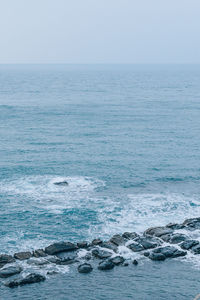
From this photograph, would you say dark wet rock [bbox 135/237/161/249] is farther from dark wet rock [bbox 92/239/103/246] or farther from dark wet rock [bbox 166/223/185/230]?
dark wet rock [bbox 166/223/185/230]

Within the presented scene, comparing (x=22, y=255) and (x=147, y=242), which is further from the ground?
(x=147, y=242)

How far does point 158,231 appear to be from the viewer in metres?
57.7

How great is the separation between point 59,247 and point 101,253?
17.0 ft

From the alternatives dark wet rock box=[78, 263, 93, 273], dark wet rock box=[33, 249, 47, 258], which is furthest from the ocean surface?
dark wet rock box=[33, 249, 47, 258]

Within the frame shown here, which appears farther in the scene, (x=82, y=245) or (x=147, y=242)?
(x=147, y=242)

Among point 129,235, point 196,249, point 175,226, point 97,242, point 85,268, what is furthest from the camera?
point 175,226

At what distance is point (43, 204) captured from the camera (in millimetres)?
67188

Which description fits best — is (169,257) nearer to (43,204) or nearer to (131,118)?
(43,204)

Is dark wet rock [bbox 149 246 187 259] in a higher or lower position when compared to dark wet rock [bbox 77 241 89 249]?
lower

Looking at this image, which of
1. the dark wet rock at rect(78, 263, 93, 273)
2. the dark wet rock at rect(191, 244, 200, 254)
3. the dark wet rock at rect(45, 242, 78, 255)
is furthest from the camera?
the dark wet rock at rect(191, 244, 200, 254)

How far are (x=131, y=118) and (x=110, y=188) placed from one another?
6496 centimetres

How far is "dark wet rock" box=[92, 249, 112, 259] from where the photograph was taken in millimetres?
50912

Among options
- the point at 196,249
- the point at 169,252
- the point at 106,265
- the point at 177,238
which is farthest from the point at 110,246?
the point at 196,249

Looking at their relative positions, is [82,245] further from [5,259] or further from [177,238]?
[177,238]
